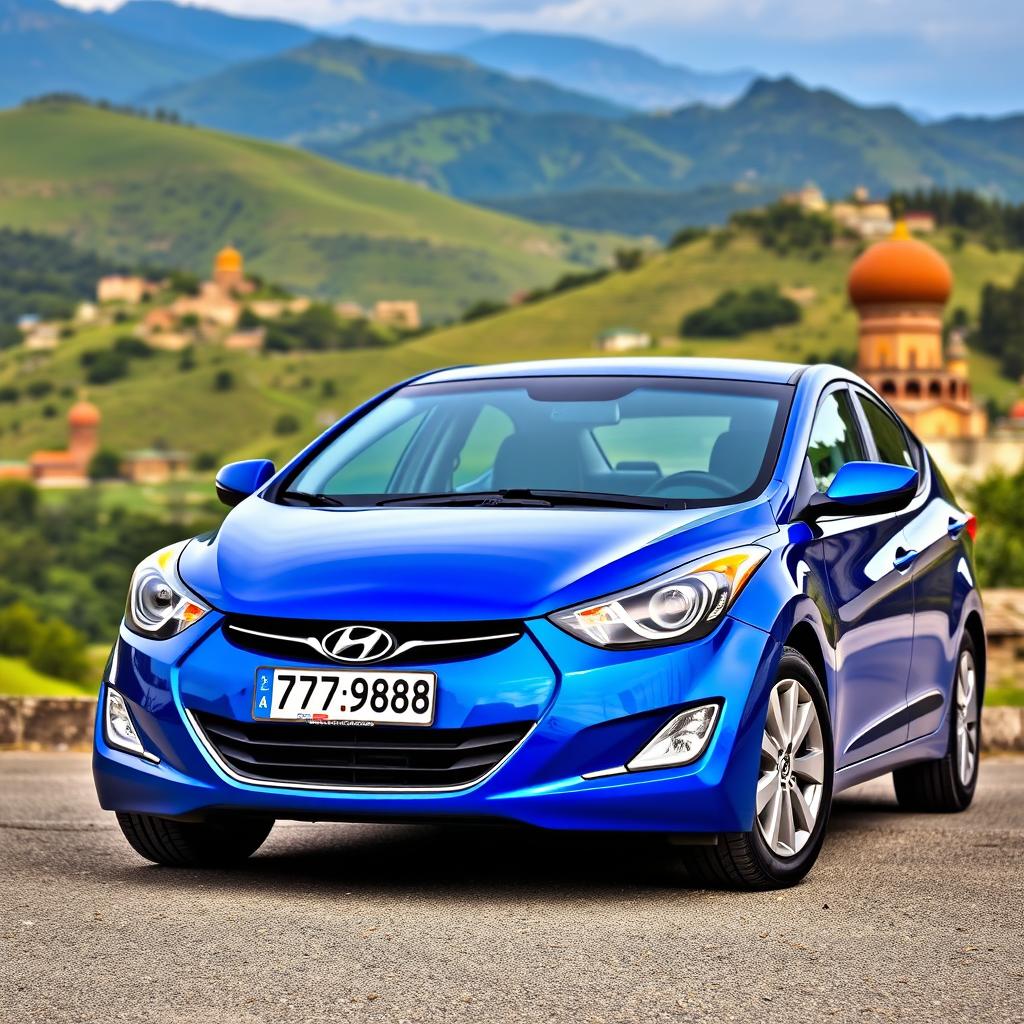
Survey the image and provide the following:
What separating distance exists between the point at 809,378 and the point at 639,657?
6.08ft

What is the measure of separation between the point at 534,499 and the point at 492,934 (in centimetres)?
153

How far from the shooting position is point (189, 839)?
18.7 ft

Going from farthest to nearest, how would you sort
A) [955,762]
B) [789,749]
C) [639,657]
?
1. [955,762]
2. [789,749]
3. [639,657]

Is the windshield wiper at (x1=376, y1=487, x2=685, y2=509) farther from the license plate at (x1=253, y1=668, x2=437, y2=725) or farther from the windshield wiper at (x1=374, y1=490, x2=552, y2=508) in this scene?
the license plate at (x1=253, y1=668, x2=437, y2=725)

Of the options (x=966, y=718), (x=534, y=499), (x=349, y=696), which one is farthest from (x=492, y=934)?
(x=966, y=718)

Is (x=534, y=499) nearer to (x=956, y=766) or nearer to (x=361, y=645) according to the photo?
(x=361, y=645)

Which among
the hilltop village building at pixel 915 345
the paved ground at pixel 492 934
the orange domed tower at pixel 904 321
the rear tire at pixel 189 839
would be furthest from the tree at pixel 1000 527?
the rear tire at pixel 189 839

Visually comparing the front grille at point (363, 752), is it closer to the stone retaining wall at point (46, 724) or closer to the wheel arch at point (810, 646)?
the wheel arch at point (810, 646)

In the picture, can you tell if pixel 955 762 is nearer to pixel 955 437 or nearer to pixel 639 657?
pixel 639 657

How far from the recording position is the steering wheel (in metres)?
5.93

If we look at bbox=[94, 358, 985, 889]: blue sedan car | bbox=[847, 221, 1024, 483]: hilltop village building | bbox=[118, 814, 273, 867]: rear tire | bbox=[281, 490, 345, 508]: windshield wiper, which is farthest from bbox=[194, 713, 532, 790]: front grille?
bbox=[847, 221, 1024, 483]: hilltop village building

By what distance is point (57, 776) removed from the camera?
9031 millimetres

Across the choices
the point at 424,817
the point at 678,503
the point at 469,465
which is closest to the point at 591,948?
the point at 424,817

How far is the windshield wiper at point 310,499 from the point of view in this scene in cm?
608
